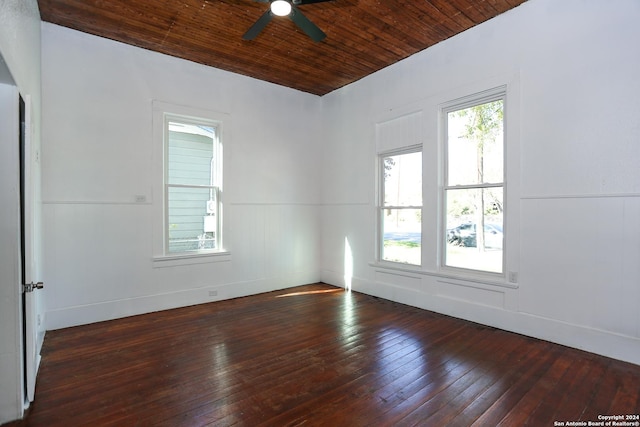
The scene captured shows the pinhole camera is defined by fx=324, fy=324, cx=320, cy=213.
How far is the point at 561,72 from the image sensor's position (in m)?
3.08

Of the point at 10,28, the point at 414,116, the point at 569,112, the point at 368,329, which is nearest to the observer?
the point at 10,28

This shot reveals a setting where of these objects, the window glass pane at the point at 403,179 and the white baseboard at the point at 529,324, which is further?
the window glass pane at the point at 403,179

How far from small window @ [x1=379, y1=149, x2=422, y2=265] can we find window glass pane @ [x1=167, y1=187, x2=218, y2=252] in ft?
8.29

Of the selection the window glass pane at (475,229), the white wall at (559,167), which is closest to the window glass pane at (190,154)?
the white wall at (559,167)

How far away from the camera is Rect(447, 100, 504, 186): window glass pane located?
3613mm

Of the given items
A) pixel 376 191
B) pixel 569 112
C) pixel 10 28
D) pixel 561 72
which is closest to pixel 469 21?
pixel 561 72

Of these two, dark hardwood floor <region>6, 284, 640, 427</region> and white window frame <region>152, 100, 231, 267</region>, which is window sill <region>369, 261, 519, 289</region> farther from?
white window frame <region>152, 100, 231, 267</region>

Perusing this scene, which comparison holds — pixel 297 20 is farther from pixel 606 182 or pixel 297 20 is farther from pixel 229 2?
pixel 606 182

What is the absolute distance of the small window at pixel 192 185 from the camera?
14.2 ft

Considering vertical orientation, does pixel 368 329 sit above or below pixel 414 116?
below

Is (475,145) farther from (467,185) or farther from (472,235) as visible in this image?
(472,235)

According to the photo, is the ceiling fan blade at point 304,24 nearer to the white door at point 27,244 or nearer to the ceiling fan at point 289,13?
the ceiling fan at point 289,13

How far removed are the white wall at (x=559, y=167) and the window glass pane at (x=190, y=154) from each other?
3.00 metres

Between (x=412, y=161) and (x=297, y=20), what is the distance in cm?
237
